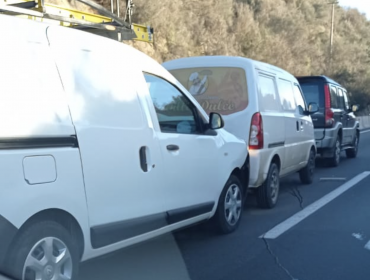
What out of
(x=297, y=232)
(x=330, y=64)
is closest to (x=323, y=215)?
(x=297, y=232)

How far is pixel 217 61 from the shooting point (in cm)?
780

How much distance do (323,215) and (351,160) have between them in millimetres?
7210

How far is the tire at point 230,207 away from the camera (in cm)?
642

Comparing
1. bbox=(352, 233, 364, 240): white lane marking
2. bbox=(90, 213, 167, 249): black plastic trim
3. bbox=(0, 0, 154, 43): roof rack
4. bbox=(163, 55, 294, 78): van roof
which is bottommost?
bbox=(352, 233, 364, 240): white lane marking

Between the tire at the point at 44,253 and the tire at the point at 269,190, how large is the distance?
4192mm

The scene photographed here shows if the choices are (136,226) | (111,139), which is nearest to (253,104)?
(136,226)

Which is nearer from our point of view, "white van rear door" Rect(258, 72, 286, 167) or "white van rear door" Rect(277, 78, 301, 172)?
"white van rear door" Rect(258, 72, 286, 167)

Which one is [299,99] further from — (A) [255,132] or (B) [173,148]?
(B) [173,148]

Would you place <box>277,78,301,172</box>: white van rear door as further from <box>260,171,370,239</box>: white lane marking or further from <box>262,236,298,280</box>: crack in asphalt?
<box>262,236,298,280</box>: crack in asphalt

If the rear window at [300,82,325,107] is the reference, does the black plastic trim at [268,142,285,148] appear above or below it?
below

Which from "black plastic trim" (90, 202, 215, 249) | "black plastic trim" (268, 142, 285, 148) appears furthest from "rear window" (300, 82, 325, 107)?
"black plastic trim" (90, 202, 215, 249)

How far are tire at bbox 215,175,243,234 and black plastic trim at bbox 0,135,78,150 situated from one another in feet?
8.88

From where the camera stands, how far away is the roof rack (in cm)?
528

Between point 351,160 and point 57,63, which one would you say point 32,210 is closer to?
point 57,63
